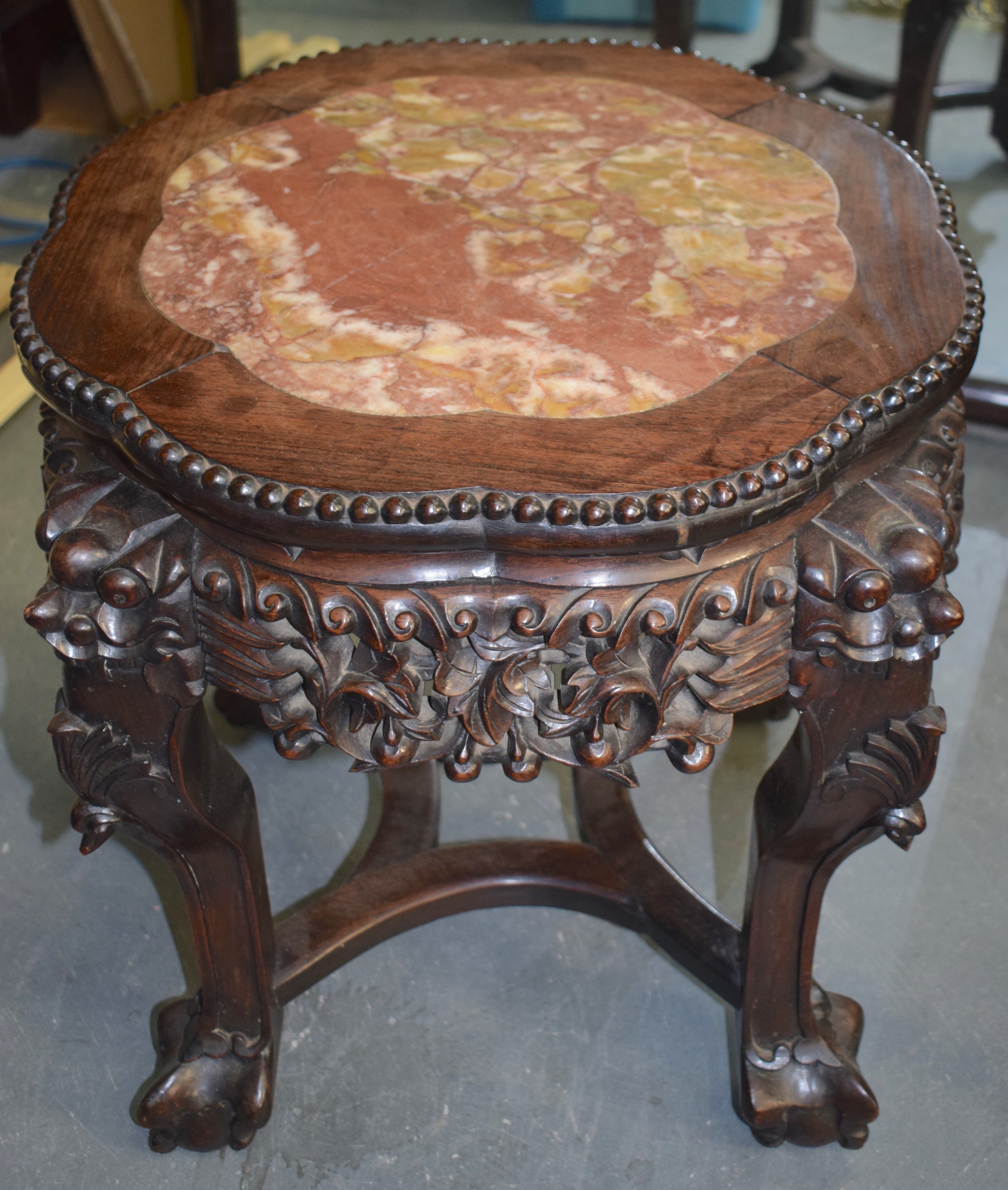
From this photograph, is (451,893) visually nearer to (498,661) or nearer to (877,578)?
(498,661)

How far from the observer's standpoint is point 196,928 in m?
1.19

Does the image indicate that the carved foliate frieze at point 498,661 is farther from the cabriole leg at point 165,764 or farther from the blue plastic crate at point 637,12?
the blue plastic crate at point 637,12

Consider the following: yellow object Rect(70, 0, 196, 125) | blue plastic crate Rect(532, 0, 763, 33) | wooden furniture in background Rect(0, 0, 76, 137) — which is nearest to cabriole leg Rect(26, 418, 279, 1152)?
yellow object Rect(70, 0, 196, 125)

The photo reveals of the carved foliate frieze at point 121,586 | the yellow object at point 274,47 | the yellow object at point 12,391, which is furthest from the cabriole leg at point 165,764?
the yellow object at point 274,47

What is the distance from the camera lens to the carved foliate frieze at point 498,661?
2.92 feet

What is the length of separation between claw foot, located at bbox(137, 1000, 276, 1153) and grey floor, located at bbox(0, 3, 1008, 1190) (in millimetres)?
29

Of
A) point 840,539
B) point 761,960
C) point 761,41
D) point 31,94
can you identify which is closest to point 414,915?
point 761,960

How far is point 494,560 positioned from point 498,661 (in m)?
0.07

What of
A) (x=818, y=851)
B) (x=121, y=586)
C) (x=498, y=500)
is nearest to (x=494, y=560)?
(x=498, y=500)

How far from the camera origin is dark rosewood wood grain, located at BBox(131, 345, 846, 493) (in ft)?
2.88

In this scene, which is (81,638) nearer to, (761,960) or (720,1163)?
(761,960)

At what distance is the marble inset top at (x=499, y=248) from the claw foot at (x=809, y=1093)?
0.72 metres

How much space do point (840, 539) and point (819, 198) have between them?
0.43m

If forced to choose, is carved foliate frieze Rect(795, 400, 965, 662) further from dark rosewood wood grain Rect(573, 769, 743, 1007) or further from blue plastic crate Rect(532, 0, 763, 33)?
blue plastic crate Rect(532, 0, 763, 33)
